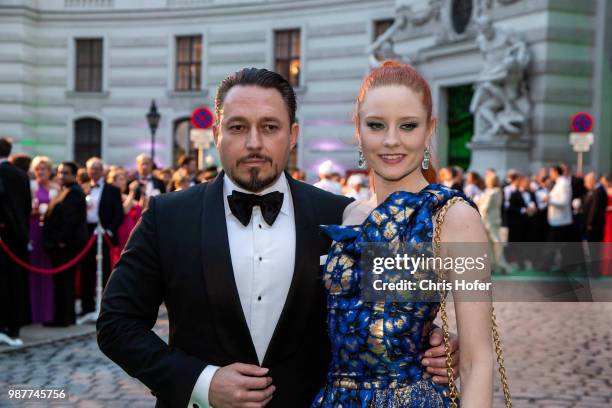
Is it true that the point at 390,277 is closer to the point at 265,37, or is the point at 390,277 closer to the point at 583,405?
the point at 583,405

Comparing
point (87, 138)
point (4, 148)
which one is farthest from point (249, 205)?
point (87, 138)

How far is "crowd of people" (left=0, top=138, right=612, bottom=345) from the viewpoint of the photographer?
9.83 metres

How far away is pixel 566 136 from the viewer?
2220 centimetres

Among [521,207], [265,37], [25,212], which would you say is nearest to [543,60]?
[521,207]

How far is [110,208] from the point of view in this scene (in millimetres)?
11812

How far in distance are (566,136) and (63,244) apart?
15218 mm

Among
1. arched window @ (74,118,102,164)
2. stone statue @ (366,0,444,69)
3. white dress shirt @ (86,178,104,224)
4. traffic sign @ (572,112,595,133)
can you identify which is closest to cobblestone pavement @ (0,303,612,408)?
white dress shirt @ (86,178,104,224)

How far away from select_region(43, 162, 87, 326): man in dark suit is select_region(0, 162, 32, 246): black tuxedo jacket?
27.2 inches

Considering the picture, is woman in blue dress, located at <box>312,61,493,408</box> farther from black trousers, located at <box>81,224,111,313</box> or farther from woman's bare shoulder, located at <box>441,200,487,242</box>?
black trousers, located at <box>81,224,111,313</box>

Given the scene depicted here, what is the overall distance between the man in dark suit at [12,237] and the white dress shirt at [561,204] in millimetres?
10187

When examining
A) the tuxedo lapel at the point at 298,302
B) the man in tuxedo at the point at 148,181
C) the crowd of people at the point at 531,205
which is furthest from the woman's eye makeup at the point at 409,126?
the crowd of people at the point at 531,205

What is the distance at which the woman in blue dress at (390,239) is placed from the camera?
2975 millimetres

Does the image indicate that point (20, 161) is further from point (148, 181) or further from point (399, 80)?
point (399, 80)

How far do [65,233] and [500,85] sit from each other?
1364 cm
